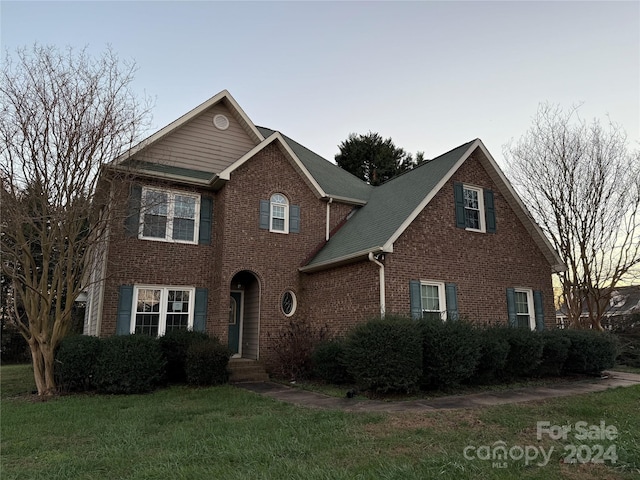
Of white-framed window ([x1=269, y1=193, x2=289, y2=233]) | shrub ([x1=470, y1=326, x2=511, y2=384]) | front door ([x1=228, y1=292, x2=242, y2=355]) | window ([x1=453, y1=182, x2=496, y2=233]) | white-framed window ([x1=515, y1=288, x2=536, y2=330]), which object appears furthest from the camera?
front door ([x1=228, y1=292, x2=242, y2=355])

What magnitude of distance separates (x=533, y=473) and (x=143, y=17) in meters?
12.6

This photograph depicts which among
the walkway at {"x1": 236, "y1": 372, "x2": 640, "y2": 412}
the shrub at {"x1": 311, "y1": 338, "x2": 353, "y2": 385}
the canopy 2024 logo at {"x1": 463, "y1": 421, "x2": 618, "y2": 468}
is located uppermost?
the shrub at {"x1": 311, "y1": 338, "x2": 353, "y2": 385}

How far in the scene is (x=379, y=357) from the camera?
28.9ft

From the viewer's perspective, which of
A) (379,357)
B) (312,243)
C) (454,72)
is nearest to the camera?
(379,357)

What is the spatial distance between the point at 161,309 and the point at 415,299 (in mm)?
7299

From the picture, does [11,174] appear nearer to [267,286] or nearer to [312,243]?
[267,286]

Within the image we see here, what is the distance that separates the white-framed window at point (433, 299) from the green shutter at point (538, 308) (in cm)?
414

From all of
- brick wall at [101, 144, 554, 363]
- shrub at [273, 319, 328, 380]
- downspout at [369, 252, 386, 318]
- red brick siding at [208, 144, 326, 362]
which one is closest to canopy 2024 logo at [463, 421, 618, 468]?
downspout at [369, 252, 386, 318]

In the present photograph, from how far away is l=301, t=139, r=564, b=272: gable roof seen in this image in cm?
1169

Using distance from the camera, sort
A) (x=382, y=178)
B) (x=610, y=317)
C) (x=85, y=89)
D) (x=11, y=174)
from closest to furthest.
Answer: (x=11, y=174)
(x=85, y=89)
(x=610, y=317)
(x=382, y=178)

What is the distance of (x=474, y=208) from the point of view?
13.6m

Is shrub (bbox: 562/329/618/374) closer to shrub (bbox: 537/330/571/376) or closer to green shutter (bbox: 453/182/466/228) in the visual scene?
shrub (bbox: 537/330/571/376)

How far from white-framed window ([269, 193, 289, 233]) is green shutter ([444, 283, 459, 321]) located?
5.41 meters

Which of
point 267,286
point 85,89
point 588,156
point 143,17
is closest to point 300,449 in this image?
point 267,286
